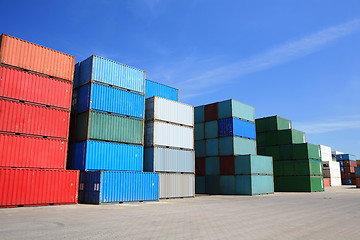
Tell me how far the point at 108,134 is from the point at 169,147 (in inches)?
265

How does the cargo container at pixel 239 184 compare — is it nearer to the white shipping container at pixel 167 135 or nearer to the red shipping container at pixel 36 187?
the white shipping container at pixel 167 135

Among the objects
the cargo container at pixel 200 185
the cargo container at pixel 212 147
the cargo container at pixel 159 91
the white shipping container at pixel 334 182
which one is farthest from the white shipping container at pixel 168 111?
the white shipping container at pixel 334 182

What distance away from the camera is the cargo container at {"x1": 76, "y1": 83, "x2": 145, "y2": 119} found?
2403 centimetres

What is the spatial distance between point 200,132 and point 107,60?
59.7ft

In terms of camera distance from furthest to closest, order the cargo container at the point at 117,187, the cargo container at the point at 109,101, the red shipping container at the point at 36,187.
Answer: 1. the cargo container at the point at 109,101
2. the cargo container at the point at 117,187
3. the red shipping container at the point at 36,187

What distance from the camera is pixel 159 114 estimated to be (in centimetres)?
2828

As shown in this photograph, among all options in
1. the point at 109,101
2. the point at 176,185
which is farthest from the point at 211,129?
the point at 109,101

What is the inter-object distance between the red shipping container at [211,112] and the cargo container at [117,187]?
15739mm

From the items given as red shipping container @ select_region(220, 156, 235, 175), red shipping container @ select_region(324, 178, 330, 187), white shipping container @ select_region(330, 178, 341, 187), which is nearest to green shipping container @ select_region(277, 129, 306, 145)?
red shipping container @ select_region(220, 156, 235, 175)

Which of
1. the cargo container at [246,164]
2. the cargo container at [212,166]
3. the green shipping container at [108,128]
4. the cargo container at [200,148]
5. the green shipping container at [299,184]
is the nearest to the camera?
the green shipping container at [108,128]

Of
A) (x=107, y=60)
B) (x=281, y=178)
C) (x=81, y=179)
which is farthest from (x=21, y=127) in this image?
(x=281, y=178)

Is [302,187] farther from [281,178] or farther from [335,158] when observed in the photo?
[335,158]

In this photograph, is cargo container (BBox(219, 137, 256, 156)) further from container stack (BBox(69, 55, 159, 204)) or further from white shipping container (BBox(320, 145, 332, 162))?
white shipping container (BBox(320, 145, 332, 162))

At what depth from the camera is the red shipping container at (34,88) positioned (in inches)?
789
